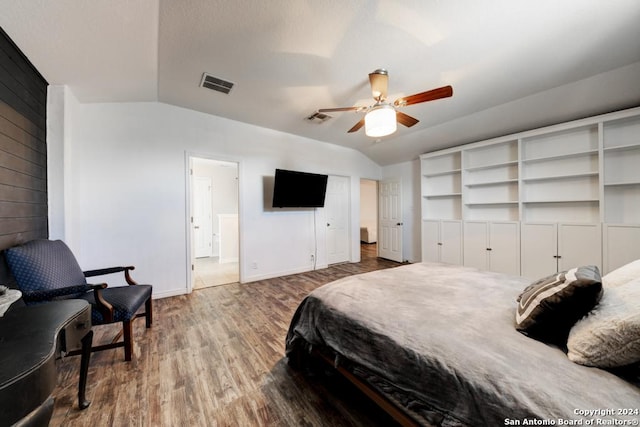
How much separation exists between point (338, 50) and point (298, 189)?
2.34m

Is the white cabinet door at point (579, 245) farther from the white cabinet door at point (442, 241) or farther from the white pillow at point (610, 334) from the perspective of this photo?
the white pillow at point (610, 334)

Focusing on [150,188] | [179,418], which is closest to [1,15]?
[150,188]

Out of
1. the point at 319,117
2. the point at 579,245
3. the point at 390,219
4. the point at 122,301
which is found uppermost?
the point at 319,117

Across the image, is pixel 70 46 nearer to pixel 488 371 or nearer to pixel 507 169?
pixel 488 371

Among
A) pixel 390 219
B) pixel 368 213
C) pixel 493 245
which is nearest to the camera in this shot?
pixel 493 245

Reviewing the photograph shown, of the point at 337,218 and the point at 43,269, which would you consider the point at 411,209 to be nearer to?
the point at 337,218

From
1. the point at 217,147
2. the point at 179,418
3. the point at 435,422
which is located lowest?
the point at 179,418

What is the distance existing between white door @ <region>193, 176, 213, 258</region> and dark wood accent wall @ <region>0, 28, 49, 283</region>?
3.47 metres

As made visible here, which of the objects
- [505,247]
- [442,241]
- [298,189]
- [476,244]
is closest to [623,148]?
[505,247]

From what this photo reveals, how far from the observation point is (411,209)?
5176 mm

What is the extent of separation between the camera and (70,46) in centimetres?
182

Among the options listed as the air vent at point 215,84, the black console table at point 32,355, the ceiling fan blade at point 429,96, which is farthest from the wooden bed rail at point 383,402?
the air vent at point 215,84

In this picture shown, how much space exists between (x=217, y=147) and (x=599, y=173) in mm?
5061

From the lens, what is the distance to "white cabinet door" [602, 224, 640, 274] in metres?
2.61
